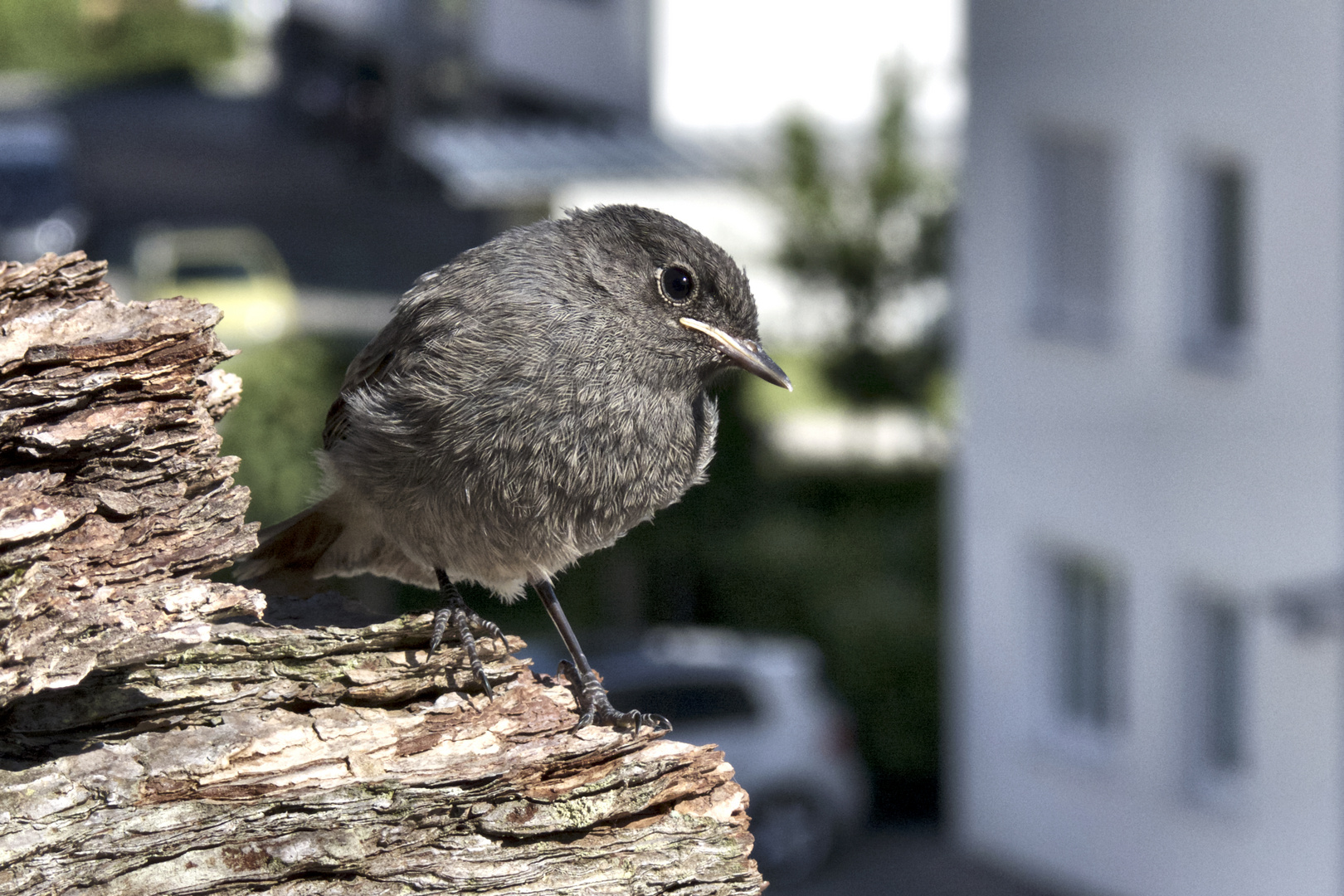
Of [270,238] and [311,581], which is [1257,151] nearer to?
[311,581]

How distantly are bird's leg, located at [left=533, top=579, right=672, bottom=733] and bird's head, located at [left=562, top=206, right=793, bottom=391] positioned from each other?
0.85 m

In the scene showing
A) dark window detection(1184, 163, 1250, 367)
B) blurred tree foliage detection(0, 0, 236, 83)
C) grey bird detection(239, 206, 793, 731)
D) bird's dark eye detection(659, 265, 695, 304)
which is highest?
blurred tree foliage detection(0, 0, 236, 83)

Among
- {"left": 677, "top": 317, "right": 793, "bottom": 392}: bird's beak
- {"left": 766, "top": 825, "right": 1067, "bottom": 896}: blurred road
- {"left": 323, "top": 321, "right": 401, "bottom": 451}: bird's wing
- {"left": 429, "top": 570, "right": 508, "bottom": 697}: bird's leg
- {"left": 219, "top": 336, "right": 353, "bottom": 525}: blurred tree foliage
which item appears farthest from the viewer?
{"left": 766, "top": 825, "right": 1067, "bottom": 896}: blurred road

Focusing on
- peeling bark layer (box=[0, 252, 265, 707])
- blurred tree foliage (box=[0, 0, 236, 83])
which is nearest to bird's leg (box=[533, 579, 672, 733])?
peeling bark layer (box=[0, 252, 265, 707])

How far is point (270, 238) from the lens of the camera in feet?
139

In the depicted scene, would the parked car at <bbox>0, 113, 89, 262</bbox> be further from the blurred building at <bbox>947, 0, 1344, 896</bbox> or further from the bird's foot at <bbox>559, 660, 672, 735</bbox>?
the bird's foot at <bbox>559, 660, 672, 735</bbox>

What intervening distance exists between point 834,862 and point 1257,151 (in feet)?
30.8

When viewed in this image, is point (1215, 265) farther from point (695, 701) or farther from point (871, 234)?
point (871, 234)

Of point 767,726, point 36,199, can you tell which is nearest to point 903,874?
point 767,726

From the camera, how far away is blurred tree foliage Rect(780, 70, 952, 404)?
24.8 meters

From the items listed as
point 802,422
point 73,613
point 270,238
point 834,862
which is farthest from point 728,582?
point 270,238

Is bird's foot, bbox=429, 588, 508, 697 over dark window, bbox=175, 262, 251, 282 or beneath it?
over

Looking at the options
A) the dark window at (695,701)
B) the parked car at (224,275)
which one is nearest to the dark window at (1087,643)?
the dark window at (695,701)

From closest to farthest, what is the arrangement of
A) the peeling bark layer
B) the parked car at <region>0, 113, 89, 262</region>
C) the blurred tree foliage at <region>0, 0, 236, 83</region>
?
the peeling bark layer → the parked car at <region>0, 113, 89, 262</region> → the blurred tree foliage at <region>0, 0, 236, 83</region>
